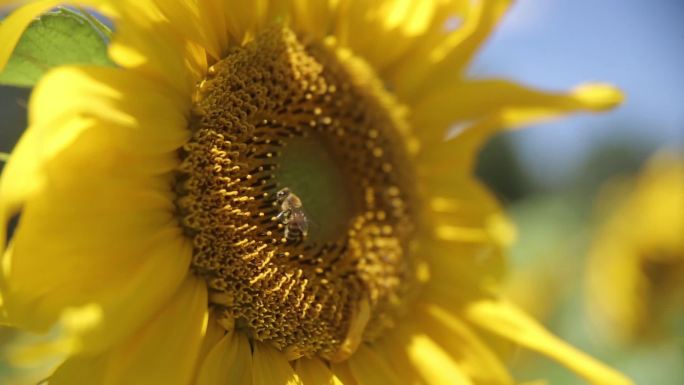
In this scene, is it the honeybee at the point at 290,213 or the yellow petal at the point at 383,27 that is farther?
the yellow petal at the point at 383,27

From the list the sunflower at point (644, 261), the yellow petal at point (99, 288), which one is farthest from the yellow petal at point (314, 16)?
the sunflower at point (644, 261)

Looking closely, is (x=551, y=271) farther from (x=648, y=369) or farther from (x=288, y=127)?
(x=288, y=127)

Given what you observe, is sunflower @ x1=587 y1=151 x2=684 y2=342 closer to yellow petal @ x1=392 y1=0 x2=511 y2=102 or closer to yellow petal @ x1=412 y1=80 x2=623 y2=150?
yellow petal @ x1=412 y1=80 x2=623 y2=150

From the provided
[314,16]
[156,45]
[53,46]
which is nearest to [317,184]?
[314,16]

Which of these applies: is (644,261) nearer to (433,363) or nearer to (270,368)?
(433,363)

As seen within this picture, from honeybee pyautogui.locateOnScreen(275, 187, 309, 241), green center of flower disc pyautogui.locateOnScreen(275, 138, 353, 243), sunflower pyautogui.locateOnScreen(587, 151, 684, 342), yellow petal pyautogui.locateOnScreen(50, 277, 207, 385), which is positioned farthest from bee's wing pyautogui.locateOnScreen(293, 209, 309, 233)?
sunflower pyautogui.locateOnScreen(587, 151, 684, 342)

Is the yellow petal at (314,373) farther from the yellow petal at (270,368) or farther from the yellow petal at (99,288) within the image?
the yellow petal at (99,288)
